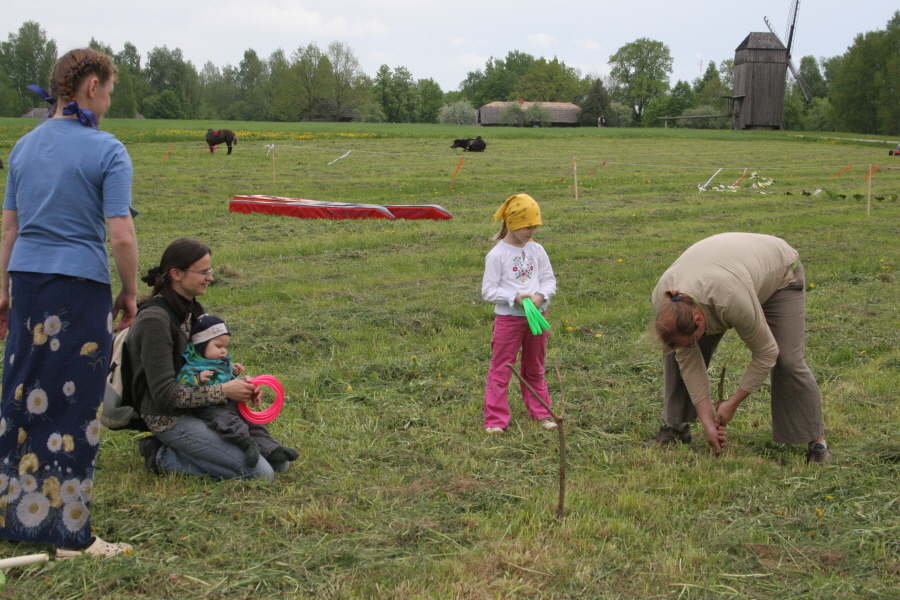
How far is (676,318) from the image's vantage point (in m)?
3.82

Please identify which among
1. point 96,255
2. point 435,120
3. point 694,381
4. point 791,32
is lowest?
point 694,381

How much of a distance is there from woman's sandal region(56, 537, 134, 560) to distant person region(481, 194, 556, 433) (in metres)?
2.40

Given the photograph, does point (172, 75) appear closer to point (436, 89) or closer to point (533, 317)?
point (436, 89)

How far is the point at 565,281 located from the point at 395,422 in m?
5.06

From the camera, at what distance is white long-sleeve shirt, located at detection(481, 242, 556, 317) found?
5.02m

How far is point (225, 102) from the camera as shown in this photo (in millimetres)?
116812

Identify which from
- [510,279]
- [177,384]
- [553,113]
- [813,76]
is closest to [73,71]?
[177,384]

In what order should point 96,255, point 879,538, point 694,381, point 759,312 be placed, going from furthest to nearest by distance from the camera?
point 694,381
point 759,312
point 879,538
point 96,255

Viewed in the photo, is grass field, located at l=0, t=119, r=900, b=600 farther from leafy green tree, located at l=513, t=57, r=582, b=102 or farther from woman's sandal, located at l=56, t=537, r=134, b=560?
leafy green tree, located at l=513, t=57, r=582, b=102

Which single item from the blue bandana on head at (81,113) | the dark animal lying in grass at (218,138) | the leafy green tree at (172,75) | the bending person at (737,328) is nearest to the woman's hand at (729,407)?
the bending person at (737,328)

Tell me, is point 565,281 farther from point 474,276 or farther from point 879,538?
point 879,538

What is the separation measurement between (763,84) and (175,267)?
73.8 meters

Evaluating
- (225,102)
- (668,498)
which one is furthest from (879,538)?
(225,102)

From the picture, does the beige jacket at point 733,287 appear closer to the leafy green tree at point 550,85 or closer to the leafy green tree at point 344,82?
the leafy green tree at point 344,82
